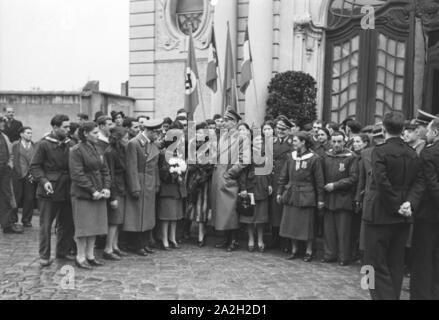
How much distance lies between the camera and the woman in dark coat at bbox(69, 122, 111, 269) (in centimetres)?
679

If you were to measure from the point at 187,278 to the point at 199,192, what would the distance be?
89.1 inches

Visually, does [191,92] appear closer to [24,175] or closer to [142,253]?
[24,175]

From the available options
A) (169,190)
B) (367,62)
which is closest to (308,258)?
(169,190)

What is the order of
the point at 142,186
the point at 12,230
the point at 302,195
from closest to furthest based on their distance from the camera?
the point at 302,195 < the point at 142,186 < the point at 12,230

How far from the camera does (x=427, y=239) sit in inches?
218

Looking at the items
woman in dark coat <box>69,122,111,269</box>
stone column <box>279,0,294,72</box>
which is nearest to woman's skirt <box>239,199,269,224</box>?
woman in dark coat <box>69,122,111,269</box>

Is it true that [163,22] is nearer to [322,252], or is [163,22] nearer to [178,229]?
[178,229]

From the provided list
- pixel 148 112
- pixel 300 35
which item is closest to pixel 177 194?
pixel 300 35

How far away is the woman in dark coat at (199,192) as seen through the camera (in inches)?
334

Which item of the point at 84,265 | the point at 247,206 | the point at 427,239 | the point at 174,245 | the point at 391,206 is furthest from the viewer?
the point at 174,245

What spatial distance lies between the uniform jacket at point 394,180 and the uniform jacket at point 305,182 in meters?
2.44

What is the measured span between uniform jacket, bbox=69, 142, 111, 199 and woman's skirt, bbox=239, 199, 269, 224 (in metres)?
2.56

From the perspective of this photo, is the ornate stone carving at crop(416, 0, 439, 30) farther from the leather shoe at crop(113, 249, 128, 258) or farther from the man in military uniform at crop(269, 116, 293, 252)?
the leather shoe at crop(113, 249, 128, 258)

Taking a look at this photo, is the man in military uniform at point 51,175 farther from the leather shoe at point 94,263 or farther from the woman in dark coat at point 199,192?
the woman in dark coat at point 199,192
